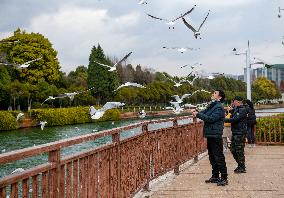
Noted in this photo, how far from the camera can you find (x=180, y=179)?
Result: 9422 mm

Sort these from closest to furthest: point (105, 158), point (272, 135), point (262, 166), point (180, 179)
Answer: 1. point (105, 158)
2. point (180, 179)
3. point (262, 166)
4. point (272, 135)

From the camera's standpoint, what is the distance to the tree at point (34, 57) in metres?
72.1

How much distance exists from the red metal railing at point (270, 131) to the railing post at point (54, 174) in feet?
43.6

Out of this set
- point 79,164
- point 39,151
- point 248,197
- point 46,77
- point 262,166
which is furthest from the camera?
point 46,77

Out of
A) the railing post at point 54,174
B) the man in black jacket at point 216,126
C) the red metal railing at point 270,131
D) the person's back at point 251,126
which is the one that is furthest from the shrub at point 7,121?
the railing post at point 54,174

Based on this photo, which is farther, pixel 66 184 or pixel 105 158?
pixel 105 158

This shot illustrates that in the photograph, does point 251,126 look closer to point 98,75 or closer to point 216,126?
point 216,126

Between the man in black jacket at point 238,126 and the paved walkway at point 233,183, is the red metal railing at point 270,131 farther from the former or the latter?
the man in black jacket at point 238,126

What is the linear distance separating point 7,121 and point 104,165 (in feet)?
157

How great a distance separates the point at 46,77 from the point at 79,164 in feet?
238

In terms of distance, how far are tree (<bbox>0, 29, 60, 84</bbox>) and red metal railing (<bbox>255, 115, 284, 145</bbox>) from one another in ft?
186

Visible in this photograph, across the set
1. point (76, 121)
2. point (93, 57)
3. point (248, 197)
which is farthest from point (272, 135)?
point (93, 57)

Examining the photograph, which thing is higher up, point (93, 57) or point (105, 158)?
point (93, 57)

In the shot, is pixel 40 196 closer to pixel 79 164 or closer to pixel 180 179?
pixel 79 164
